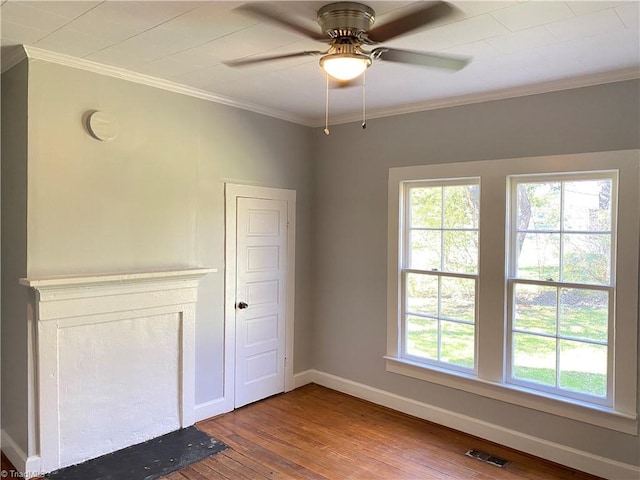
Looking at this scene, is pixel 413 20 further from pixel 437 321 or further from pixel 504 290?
pixel 437 321

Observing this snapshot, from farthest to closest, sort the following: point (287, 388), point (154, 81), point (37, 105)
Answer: point (287, 388) → point (154, 81) → point (37, 105)

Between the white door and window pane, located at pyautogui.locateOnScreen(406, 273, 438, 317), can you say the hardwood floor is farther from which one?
window pane, located at pyautogui.locateOnScreen(406, 273, 438, 317)

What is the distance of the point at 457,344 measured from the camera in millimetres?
3695

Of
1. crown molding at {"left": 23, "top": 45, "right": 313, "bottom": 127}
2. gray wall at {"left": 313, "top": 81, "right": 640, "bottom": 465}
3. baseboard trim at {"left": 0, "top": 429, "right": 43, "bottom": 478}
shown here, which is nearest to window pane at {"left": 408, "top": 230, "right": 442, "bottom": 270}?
gray wall at {"left": 313, "top": 81, "right": 640, "bottom": 465}

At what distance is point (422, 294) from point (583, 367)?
1.25m

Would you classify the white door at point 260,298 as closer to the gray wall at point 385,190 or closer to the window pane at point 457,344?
the gray wall at point 385,190

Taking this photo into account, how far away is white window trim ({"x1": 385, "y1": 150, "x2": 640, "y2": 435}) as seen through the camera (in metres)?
2.87

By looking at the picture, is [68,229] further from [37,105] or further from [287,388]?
[287,388]

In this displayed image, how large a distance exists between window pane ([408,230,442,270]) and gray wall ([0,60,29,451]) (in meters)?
2.80

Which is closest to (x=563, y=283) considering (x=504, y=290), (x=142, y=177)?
(x=504, y=290)

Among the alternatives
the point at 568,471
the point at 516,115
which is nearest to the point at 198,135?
the point at 516,115

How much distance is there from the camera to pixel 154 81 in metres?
3.31

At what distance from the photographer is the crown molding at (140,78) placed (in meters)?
2.78

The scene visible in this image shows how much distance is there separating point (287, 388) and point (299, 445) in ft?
3.59
